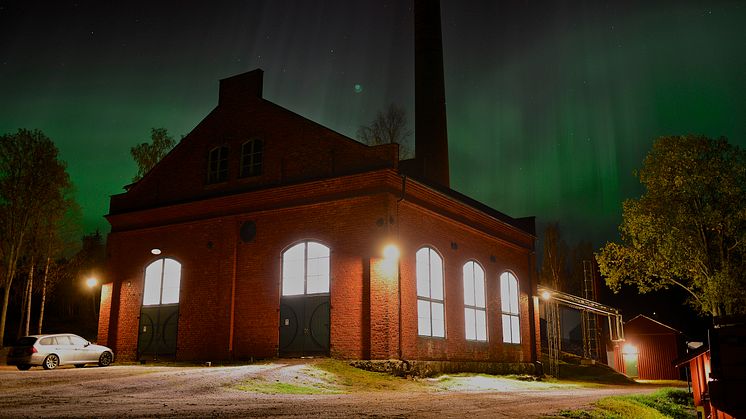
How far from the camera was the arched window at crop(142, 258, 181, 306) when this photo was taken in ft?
73.4

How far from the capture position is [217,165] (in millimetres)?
23141

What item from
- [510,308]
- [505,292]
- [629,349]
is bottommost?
[629,349]

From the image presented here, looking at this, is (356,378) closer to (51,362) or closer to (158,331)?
(158,331)

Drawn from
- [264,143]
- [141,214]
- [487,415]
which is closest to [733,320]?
[487,415]

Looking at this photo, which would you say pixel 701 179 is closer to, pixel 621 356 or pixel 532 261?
pixel 532 261

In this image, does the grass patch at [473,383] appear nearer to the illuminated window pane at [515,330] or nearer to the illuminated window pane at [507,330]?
the illuminated window pane at [507,330]

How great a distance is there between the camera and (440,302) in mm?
20906

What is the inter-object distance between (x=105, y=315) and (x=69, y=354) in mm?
3181

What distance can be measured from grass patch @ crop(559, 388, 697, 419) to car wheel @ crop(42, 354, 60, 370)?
15854 mm

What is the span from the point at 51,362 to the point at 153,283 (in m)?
4.33

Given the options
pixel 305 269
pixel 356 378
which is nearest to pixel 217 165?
pixel 305 269

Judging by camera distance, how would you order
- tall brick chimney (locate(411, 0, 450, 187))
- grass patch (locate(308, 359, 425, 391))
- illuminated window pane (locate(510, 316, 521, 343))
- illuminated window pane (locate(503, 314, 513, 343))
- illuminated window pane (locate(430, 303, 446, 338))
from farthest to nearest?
1. tall brick chimney (locate(411, 0, 450, 187))
2. illuminated window pane (locate(510, 316, 521, 343))
3. illuminated window pane (locate(503, 314, 513, 343))
4. illuminated window pane (locate(430, 303, 446, 338))
5. grass patch (locate(308, 359, 425, 391))

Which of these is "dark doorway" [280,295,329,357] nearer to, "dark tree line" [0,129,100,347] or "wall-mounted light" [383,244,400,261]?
"wall-mounted light" [383,244,400,261]

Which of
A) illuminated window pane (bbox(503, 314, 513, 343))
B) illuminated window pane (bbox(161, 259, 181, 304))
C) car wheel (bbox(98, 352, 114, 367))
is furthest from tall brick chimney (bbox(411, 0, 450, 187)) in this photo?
car wheel (bbox(98, 352, 114, 367))
